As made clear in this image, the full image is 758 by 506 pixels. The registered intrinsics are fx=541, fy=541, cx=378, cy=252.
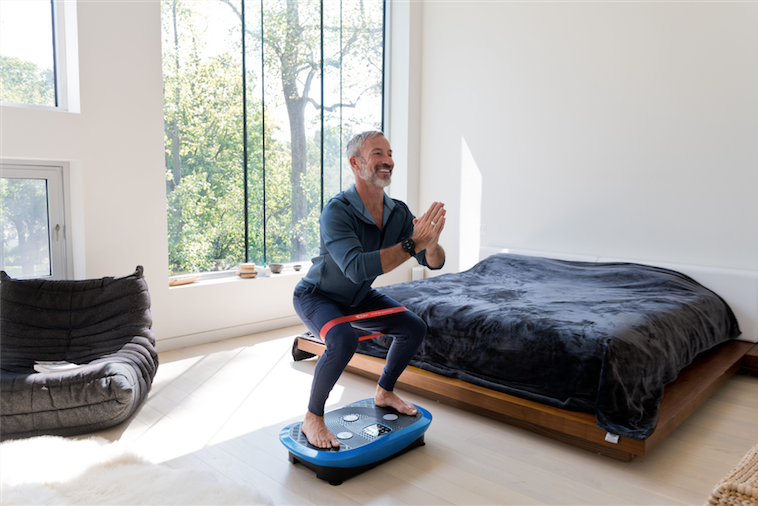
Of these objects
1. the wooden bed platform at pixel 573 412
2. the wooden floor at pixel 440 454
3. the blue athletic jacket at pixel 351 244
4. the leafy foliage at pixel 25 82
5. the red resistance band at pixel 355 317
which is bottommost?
the wooden floor at pixel 440 454

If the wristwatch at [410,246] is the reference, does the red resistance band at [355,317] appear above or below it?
below

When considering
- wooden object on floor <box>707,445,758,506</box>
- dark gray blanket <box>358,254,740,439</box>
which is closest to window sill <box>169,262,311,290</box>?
dark gray blanket <box>358,254,740,439</box>

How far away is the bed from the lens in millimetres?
2328

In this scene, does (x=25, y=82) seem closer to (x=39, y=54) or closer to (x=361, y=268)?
(x=39, y=54)

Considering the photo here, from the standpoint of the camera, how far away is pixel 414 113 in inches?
221

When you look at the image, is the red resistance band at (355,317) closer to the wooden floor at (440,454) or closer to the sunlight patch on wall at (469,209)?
the wooden floor at (440,454)

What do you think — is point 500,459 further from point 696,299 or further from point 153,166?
point 153,166

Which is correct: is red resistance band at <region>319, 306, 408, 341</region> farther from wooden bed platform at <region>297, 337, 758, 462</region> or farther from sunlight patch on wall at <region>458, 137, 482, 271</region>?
sunlight patch on wall at <region>458, 137, 482, 271</region>

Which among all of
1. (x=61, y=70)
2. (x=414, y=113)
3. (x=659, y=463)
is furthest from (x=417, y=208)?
(x=659, y=463)

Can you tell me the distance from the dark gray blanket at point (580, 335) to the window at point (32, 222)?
211 centimetres

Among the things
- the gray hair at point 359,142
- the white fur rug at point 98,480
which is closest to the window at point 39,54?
the gray hair at point 359,142

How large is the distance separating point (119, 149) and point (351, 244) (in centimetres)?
221

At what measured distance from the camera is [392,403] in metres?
2.53

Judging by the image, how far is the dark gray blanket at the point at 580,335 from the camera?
7.65 ft
